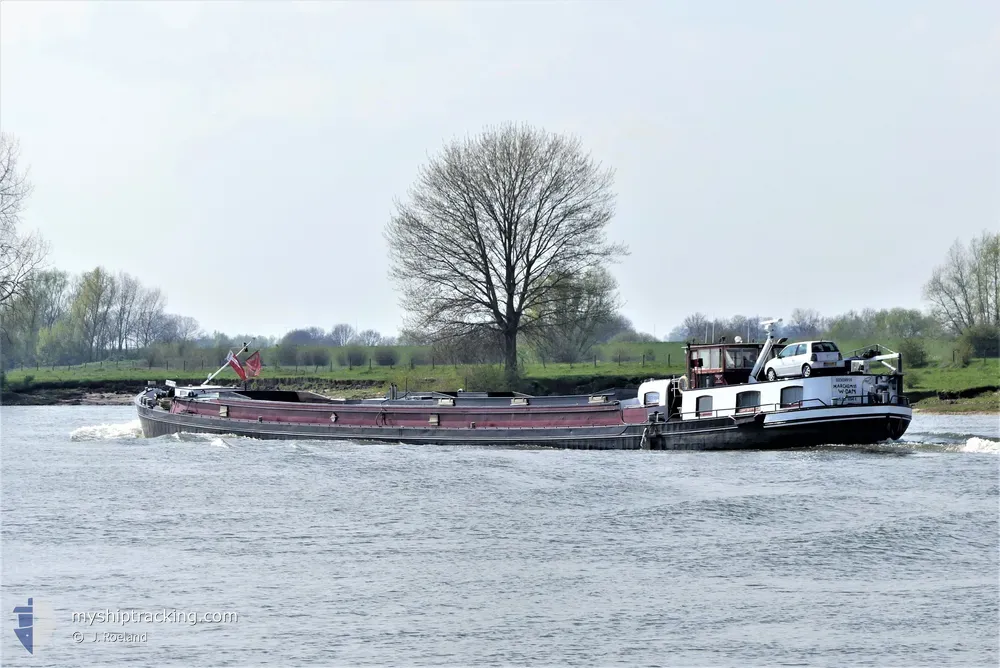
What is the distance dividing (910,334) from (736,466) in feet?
144

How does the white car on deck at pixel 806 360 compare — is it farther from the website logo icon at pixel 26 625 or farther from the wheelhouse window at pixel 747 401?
the website logo icon at pixel 26 625

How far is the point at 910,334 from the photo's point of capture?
71812mm

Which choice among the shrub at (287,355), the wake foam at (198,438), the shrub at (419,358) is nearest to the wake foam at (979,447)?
the wake foam at (198,438)

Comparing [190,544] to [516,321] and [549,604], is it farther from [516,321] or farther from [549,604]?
[516,321]

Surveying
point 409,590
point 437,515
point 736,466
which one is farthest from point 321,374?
point 409,590

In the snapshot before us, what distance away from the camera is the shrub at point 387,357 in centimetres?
8225

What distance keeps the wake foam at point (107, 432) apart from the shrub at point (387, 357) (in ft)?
104

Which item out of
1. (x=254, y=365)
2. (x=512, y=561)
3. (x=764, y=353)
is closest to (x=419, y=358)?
(x=254, y=365)

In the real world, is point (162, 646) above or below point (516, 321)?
below

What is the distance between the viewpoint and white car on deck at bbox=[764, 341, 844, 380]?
117 ft

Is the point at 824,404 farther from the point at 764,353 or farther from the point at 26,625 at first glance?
the point at 26,625

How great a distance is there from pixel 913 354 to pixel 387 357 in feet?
118

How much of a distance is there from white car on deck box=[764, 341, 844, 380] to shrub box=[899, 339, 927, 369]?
98.2 feet

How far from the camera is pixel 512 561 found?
774 inches
